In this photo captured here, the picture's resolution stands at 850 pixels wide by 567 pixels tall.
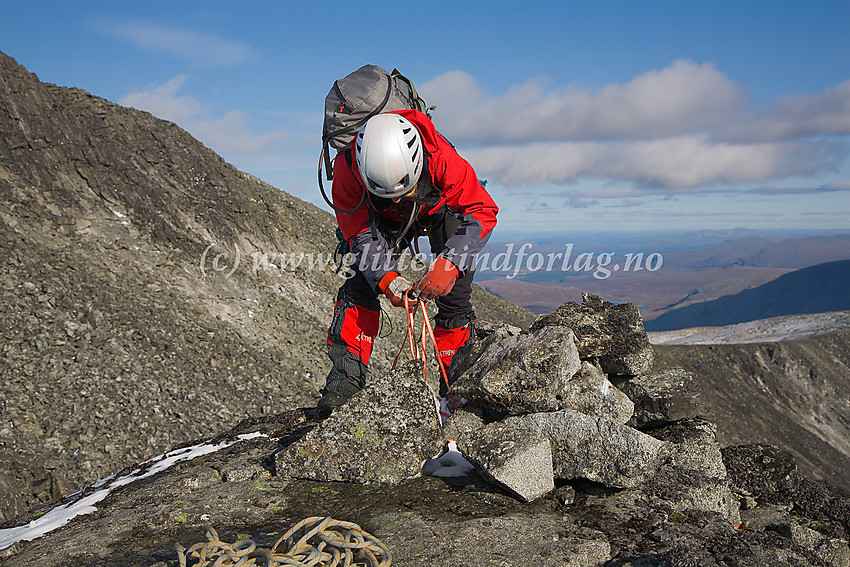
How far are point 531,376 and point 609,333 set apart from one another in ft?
4.80

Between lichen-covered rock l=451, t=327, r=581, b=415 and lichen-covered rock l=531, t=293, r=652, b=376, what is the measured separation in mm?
567

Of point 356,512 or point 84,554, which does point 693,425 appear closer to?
point 356,512

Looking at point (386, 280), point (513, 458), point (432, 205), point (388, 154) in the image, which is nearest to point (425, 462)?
point (513, 458)

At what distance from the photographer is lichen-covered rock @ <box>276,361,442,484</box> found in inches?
192

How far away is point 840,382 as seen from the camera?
A: 38.4 meters

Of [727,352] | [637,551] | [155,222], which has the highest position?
[155,222]

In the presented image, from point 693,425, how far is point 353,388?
3644 millimetres

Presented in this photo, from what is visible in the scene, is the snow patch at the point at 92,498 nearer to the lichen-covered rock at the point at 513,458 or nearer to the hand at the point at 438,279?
the hand at the point at 438,279

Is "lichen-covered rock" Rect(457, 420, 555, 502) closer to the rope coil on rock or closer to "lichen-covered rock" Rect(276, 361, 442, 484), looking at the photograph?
"lichen-covered rock" Rect(276, 361, 442, 484)

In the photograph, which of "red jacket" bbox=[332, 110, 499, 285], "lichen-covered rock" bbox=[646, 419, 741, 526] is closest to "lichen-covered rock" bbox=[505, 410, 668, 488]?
"lichen-covered rock" bbox=[646, 419, 741, 526]

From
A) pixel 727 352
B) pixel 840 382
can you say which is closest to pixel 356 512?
pixel 727 352

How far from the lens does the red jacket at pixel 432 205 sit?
5.59 meters

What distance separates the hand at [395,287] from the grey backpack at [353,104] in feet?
2.85

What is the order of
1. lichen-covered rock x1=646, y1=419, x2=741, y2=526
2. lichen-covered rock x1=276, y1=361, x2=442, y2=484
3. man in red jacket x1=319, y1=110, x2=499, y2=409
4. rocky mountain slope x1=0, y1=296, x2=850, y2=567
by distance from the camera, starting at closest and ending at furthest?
rocky mountain slope x1=0, y1=296, x2=850, y2=567
lichen-covered rock x1=646, y1=419, x2=741, y2=526
lichen-covered rock x1=276, y1=361, x2=442, y2=484
man in red jacket x1=319, y1=110, x2=499, y2=409
